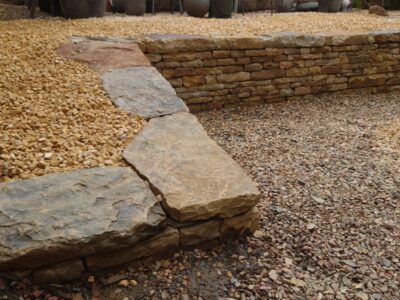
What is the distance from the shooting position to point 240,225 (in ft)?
5.89

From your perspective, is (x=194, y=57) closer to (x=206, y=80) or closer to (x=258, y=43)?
(x=206, y=80)

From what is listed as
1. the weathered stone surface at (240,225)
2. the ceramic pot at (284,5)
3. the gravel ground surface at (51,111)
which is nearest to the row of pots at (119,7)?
the gravel ground surface at (51,111)

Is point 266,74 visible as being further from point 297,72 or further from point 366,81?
point 366,81

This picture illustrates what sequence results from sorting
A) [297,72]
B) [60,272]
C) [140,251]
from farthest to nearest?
[297,72], [140,251], [60,272]

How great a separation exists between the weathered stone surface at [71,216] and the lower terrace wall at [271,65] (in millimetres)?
2235

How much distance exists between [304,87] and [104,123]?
9.29 ft

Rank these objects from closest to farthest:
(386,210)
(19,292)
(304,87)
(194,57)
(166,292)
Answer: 1. (19,292)
2. (166,292)
3. (386,210)
4. (194,57)
5. (304,87)

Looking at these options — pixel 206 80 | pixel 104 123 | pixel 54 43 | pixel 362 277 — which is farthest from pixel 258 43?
pixel 362 277

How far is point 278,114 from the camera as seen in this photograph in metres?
3.95

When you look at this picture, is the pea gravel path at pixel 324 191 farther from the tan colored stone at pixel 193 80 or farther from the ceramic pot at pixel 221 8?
the ceramic pot at pixel 221 8

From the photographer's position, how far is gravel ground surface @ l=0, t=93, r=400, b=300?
5.17ft

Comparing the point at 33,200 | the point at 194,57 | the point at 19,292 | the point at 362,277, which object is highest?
the point at 194,57

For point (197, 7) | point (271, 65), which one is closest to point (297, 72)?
point (271, 65)

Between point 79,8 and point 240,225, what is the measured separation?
416 cm
